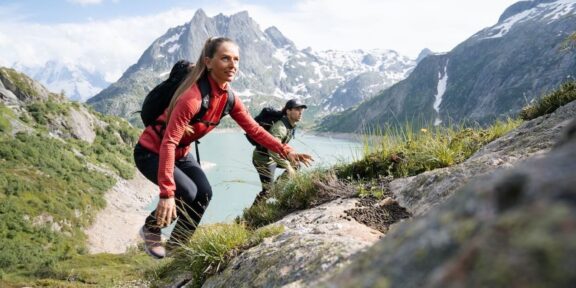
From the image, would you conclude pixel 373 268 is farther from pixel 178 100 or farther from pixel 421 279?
pixel 178 100

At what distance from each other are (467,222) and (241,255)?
311 centimetres

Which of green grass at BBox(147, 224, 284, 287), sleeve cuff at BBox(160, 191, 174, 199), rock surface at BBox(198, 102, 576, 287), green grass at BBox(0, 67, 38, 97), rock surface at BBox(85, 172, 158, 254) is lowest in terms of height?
rock surface at BBox(85, 172, 158, 254)

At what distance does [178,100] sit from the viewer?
5129mm

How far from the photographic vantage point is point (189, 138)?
5578 millimetres

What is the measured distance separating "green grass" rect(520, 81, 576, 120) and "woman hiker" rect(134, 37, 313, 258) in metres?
3.44

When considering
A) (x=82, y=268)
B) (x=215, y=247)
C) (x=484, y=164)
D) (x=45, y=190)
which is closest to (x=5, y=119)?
(x=45, y=190)

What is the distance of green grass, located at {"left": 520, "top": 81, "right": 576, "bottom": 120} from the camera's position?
5594 mm

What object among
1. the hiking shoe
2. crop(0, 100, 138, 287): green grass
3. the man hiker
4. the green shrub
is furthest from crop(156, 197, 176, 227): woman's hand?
the green shrub

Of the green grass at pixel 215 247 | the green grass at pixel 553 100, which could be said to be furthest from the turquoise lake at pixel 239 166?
the green grass at pixel 553 100

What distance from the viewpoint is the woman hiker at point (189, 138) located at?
199 inches

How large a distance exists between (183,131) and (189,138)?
53 centimetres

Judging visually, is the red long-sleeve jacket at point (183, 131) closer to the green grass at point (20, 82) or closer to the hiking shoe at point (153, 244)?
the hiking shoe at point (153, 244)

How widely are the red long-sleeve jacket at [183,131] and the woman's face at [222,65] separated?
0.36ft

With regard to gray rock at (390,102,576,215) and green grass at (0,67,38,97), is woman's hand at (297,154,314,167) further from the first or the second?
green grass at (0,67,38,97)
